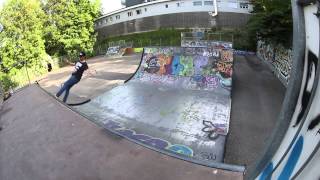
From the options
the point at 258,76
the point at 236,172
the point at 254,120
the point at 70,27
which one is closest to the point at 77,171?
the point at 236,172

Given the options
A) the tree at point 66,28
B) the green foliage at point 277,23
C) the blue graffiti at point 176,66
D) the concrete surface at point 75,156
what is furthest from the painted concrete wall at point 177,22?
the concrete surface at point 75,156

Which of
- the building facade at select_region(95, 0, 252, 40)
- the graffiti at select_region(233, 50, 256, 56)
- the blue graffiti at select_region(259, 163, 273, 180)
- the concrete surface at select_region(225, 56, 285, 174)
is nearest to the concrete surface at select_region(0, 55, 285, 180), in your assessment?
the concrete surface at select_region(225, 56, 285, 174)

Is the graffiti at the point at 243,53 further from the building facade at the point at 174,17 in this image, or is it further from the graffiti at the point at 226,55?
the graffiti at the point at 226,55

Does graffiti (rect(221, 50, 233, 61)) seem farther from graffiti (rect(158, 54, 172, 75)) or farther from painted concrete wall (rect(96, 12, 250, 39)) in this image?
painted concrete wall (rect(96, 12, 250, 39))

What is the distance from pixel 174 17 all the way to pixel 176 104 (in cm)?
4313

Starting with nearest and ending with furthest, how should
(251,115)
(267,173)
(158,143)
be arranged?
(267,173) < (158,143) < (251,115)

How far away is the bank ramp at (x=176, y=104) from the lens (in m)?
8.73

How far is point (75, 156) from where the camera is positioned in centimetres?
416

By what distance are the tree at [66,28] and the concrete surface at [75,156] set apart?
41.6 meters

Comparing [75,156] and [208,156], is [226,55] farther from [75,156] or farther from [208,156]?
[75,156]

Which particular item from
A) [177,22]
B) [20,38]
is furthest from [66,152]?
[177,22]

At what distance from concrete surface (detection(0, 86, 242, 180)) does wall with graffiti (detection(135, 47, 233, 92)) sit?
34.3 ft

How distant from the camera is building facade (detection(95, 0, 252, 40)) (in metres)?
50.4

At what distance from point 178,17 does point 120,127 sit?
45.4m
